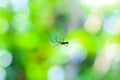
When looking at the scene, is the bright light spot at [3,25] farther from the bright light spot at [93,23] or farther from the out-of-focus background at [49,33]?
the bright light spot at [93,23]

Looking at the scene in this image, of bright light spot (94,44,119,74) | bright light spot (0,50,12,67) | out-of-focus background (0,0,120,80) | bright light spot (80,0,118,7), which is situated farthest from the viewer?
bright light spot (80,0,118,7)

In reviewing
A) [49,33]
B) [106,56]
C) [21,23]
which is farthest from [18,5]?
[106,56]

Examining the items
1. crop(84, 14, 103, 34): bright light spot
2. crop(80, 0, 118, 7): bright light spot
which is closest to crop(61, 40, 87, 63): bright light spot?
crop(84, 14, 103, 34): bright light spot

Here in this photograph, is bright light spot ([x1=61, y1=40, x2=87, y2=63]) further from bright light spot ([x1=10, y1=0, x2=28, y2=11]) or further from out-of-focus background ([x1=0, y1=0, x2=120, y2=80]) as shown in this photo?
bright light spot ([x1=10, y1=0, x2=28, y2=11])

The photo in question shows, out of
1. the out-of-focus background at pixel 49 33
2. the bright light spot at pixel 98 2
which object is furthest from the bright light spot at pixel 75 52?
the bright light spot at pixel 98 2

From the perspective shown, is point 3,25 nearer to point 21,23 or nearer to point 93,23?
point 21,23

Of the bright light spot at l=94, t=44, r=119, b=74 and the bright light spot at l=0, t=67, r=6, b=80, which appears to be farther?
the bright light spot at l=0, t=67, r=6, b=80
